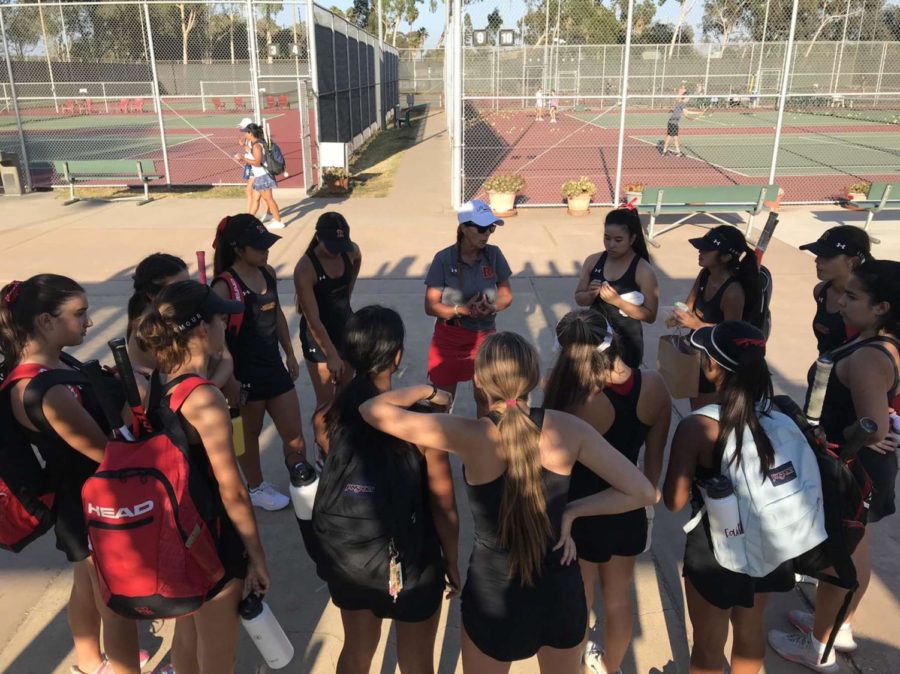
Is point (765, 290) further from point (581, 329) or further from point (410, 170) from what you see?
point (410, 170)

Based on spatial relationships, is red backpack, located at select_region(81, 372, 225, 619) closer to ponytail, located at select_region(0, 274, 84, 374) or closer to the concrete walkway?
ponytail, located at select_region(0, 274, 84, 374)

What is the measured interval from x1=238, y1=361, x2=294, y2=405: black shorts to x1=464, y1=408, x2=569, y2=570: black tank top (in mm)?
2164

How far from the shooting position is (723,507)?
7.16 ft

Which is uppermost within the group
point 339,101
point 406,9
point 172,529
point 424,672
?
point 406,9

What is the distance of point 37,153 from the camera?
2120 cm

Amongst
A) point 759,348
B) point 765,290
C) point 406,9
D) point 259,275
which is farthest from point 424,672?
point 406,9

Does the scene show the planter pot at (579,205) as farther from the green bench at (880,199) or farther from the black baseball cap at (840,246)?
the black baseball cap at (840,246)

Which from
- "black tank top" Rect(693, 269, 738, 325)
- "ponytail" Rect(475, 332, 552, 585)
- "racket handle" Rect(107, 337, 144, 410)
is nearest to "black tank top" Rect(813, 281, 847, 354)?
"black tank top" Rect(693, 269, 738, 325)

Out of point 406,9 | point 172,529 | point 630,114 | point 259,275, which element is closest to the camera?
point 172,529

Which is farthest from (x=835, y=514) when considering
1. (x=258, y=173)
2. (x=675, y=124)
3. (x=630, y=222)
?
(x=675, y=124)

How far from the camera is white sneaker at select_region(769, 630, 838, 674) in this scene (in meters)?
2.92

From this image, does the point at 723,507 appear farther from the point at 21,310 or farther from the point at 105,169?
the point at 105,169

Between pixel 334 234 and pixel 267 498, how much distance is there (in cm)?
170

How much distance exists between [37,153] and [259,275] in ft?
71.4
